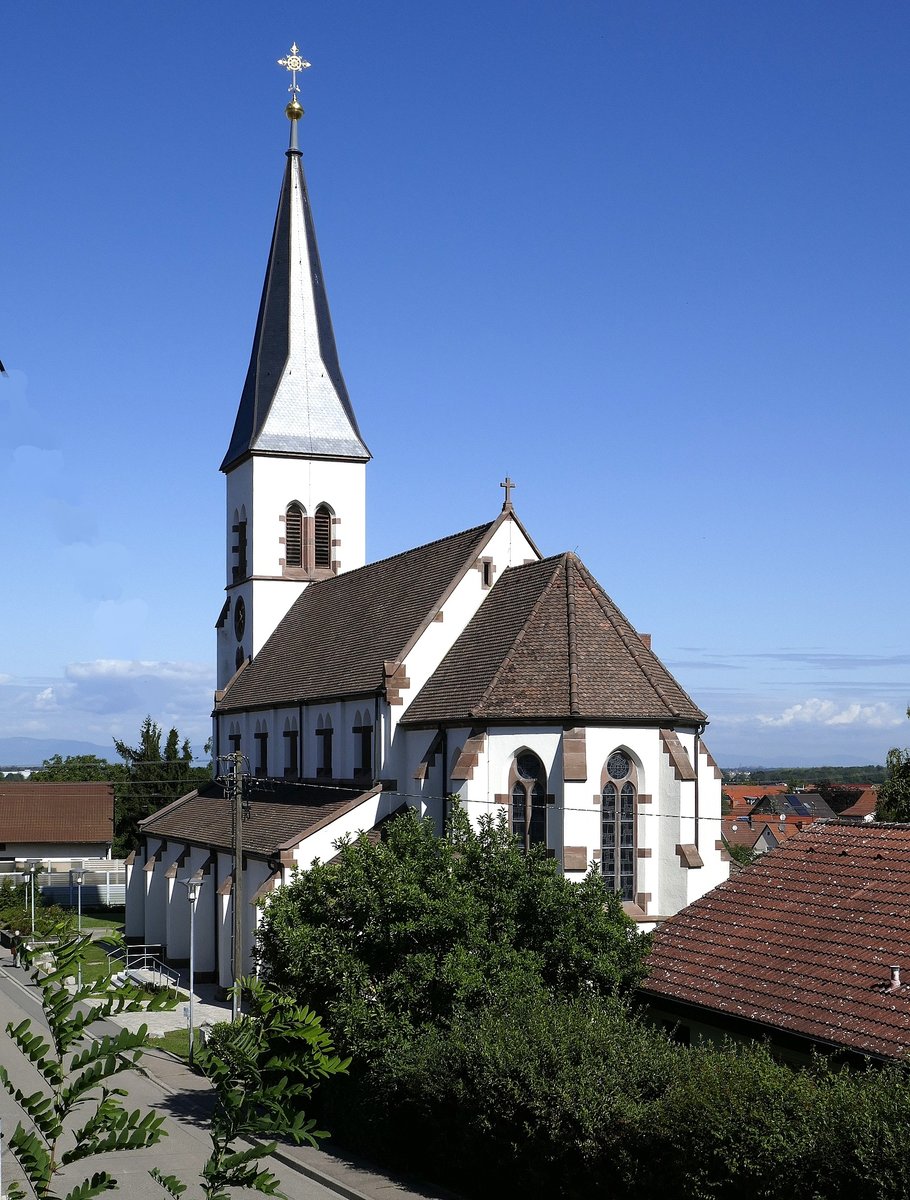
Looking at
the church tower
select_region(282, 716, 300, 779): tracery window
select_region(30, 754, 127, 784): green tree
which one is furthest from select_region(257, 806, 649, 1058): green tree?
select_region(30, 754, 127, 784): green tree

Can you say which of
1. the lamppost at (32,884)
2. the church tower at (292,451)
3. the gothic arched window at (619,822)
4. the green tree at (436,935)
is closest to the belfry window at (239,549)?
the church tower at (292,451)

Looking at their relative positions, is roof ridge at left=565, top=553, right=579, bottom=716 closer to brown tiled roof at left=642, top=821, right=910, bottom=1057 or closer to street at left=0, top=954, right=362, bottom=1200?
brown tiled roof at left=642, top=821, right=910, bottom=1057

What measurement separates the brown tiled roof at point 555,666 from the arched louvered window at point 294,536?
1552cm

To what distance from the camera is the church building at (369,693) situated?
106 feet

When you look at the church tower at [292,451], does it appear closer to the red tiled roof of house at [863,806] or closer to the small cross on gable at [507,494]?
the small cross on gable at [507,494]

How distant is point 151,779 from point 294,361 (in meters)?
27.9

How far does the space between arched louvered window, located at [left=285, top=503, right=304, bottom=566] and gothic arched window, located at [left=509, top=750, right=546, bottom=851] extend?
20631 mm

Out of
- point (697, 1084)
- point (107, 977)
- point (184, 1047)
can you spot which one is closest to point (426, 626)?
point (184, 1047)

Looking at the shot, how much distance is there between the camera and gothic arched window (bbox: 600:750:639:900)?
32219 mm

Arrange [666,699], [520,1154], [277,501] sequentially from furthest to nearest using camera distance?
[277,501] → [666,699] → [520,1154]

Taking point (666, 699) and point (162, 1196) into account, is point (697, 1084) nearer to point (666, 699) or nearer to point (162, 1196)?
point (162, 1196)

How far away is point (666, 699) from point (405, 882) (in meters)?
10.9

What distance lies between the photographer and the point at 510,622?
35500mm

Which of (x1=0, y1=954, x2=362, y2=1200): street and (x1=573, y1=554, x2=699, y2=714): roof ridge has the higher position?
(x1=573, y1=554, x2=699, y2=714): roof ridge
